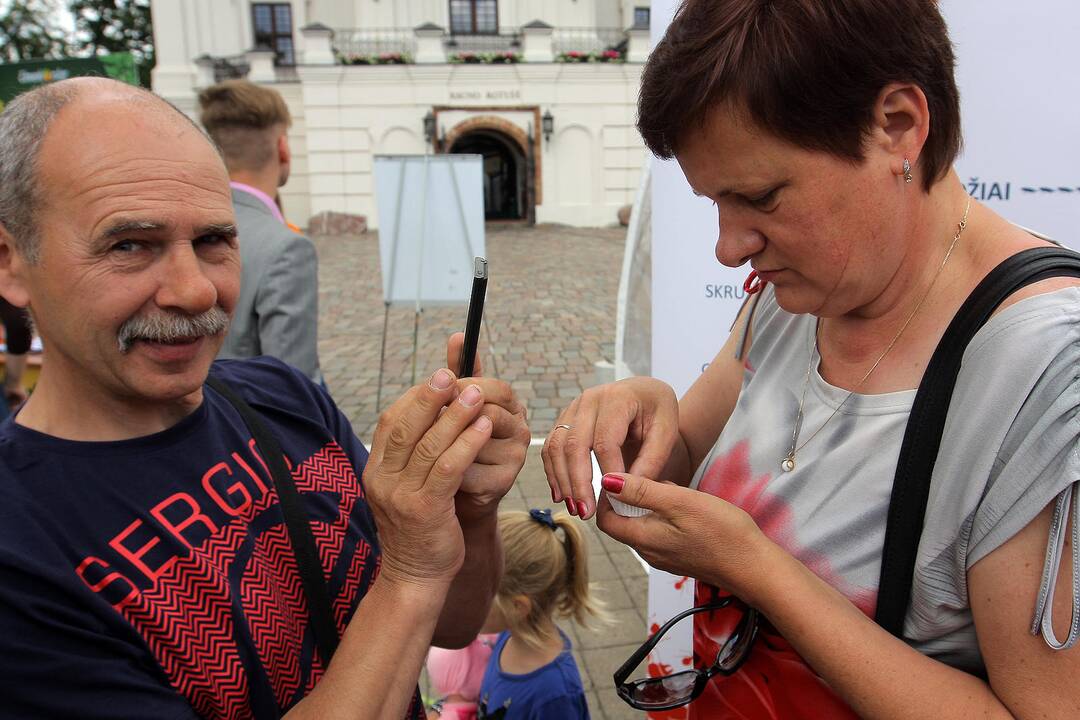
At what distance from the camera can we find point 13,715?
3.34 feet

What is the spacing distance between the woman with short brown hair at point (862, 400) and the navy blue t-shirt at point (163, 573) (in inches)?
23.6

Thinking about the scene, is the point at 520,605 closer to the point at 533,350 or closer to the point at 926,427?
the point at 926,427

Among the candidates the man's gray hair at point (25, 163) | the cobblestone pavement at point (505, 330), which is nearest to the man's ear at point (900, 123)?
the man's gray hair at point (25, 163)

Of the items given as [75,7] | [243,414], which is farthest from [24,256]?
[75,7]

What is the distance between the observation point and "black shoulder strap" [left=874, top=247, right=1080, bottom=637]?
1022 millimetres

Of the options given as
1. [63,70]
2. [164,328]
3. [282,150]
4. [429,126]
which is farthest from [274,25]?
[164,328]

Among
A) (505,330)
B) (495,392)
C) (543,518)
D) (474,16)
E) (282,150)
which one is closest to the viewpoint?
(495,392)

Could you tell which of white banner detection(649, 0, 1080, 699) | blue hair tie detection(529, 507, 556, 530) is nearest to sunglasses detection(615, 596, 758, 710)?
blue hair tie detection(529, 507, 556, 530)

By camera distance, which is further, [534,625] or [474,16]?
[474,16]

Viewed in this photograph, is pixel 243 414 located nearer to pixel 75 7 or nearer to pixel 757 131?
pixel 757 131

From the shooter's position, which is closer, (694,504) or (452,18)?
(694,504)

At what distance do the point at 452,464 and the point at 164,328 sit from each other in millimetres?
619

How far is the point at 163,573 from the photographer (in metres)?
1.21

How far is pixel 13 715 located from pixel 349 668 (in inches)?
18.0
